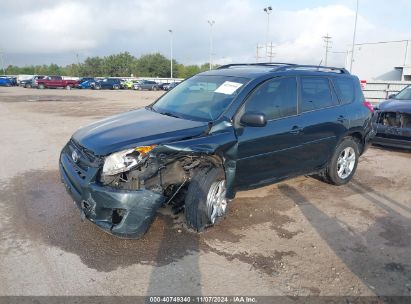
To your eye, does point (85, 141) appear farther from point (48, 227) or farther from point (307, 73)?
point (307, 73)

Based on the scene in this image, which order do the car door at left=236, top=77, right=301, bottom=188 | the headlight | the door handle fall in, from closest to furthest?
the headlight, the car door at left=236, top=77, right=301, bottom=188, the door handle

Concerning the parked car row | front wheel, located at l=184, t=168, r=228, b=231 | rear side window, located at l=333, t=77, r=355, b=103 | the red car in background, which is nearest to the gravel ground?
front wheel, located at l=184, t=168, r=228, b=231

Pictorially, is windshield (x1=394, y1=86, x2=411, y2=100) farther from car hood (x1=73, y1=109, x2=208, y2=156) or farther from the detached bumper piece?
the detached bumper piece

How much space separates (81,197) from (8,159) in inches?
185

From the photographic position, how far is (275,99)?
4723 mm

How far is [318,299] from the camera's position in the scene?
305cm

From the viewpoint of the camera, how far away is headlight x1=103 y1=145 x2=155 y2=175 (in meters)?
3.60

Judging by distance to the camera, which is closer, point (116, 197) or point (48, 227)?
point (116, 197)

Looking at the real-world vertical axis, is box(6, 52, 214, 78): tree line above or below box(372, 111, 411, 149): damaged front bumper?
above

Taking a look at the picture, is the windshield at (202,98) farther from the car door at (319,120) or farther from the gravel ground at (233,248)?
the gravel ground at (233,248)

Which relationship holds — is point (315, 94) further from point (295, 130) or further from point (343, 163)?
point (343, 163)

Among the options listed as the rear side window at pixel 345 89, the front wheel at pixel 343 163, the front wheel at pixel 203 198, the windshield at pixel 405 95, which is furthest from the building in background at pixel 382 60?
the front wheel at pixel 203 198

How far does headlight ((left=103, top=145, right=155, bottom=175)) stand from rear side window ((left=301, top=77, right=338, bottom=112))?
2.48m

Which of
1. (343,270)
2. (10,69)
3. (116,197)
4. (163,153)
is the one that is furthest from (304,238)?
(10,69)
